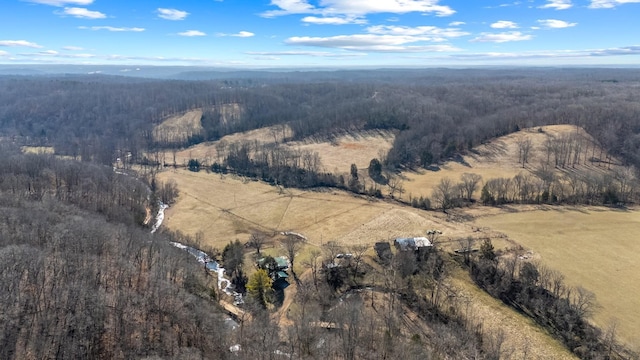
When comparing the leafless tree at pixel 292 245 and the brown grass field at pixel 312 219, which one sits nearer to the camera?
the brown grass field at pixel 312 219

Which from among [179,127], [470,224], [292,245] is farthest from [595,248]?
[179,127]

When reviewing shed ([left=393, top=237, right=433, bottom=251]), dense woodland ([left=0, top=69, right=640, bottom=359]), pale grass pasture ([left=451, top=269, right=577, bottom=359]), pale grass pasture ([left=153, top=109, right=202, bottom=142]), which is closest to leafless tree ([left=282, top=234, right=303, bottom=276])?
dense woodland ([left=0, top=69, right=640, bottom=359])

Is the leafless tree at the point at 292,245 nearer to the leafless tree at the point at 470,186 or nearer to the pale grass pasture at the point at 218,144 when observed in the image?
the leafless tree at the point at 470,186

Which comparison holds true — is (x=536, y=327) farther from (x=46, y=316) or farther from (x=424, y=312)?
(x=46, y=316)

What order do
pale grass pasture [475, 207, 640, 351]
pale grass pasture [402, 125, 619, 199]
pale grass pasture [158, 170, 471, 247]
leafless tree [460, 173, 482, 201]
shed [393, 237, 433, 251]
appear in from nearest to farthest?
pale grass pasture [475, 207, 640, 351], shed [393, 237, 433, 251], pale grass pasture [158, 170, 471, 247], leafless tree [460, 173, 482, 201], pale grass pasture [402, 125, 619, 199]

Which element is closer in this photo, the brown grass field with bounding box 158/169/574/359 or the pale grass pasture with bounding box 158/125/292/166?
the brown grass field with bounding box 158/169/574/359

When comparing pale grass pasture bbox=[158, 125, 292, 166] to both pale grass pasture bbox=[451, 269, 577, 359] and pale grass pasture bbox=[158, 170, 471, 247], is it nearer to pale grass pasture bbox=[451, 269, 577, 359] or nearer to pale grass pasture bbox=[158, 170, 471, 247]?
pale grass pasture bbox=[158, 170, 471, 247]

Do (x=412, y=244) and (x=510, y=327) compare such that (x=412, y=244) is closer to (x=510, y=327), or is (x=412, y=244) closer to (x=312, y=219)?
(x=510, y=327)

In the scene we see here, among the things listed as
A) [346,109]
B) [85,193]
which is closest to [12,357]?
[85,193]

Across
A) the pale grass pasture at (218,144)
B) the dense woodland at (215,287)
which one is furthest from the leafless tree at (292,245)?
the pale grass pasture at (218,144)

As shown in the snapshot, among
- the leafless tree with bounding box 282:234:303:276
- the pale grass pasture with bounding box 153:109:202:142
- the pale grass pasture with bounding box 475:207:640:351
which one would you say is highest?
the pale grass pasture with bounding box 153:109:202:142
